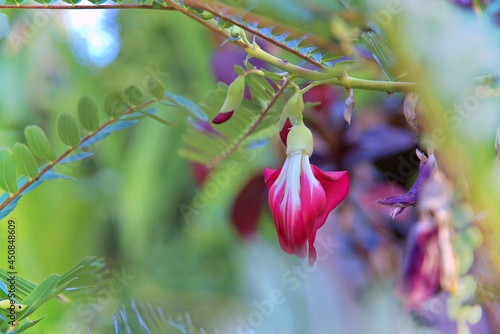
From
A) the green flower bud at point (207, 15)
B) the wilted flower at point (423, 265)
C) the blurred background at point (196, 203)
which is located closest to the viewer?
the green flower bud at point (207, 15)

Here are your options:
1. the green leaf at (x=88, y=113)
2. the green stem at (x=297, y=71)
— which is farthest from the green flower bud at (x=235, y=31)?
the green leaf at (x=88, y=113)

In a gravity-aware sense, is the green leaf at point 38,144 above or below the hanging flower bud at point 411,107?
above

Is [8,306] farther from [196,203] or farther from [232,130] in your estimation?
[196,203]

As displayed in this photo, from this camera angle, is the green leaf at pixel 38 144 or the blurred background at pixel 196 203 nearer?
the green leaf at pixel 38 144

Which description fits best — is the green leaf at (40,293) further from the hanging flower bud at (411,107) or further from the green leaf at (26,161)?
the hanging flower bud at (411,107)

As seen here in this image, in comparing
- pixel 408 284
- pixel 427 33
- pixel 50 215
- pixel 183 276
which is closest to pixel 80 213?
pixel 50 215

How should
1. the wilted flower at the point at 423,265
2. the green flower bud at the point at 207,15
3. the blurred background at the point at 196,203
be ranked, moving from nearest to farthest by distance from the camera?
1. the green flower bud at the point at 207,15
2. the wilted flower at the point at 423,265
3. the blurred background at the point at 196,203
